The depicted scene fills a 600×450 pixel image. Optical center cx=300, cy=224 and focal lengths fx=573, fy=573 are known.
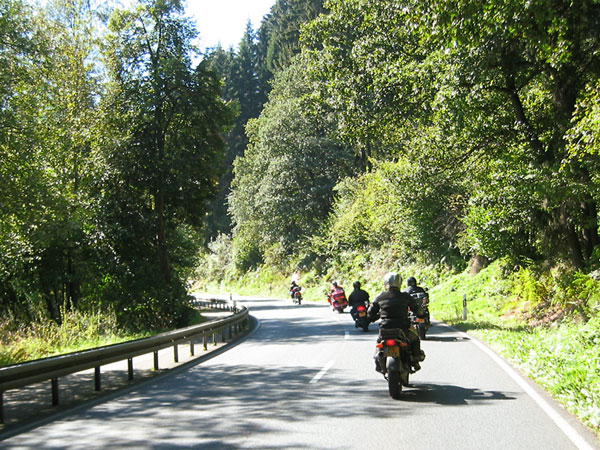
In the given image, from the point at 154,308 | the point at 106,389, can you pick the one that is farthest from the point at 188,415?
the point at 154,308

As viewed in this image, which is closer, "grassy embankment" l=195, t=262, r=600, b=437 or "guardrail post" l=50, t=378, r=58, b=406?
"grassy embankment" l=195, t=262, r=600, b=437

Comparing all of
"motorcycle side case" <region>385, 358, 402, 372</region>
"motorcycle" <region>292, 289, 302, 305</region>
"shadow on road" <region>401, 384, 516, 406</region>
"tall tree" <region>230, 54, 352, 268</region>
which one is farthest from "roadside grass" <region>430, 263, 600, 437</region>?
"tall tree" <region>230, 54, 352, 268</region>

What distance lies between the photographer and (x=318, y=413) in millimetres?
7008

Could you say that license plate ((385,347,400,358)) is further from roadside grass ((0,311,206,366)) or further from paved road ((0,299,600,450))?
roadside grass ((0,311,206,366))

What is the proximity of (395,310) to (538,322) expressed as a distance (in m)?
9.60

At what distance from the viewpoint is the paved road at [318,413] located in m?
5.86

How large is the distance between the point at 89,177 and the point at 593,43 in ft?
59.6

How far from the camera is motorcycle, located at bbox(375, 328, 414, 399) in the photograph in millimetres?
7734

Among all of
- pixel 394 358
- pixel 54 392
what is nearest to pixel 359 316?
pixel 394 358

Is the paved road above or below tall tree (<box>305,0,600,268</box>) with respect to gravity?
below

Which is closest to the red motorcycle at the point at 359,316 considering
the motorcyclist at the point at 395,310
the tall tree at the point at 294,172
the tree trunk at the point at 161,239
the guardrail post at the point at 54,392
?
the tree trunk at the point at 161,239

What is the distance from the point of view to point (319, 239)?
147ft

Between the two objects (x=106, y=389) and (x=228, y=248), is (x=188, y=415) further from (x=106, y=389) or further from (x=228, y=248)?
(x=228, y=248)

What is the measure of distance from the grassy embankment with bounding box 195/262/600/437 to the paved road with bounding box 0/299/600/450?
20.0 inches
